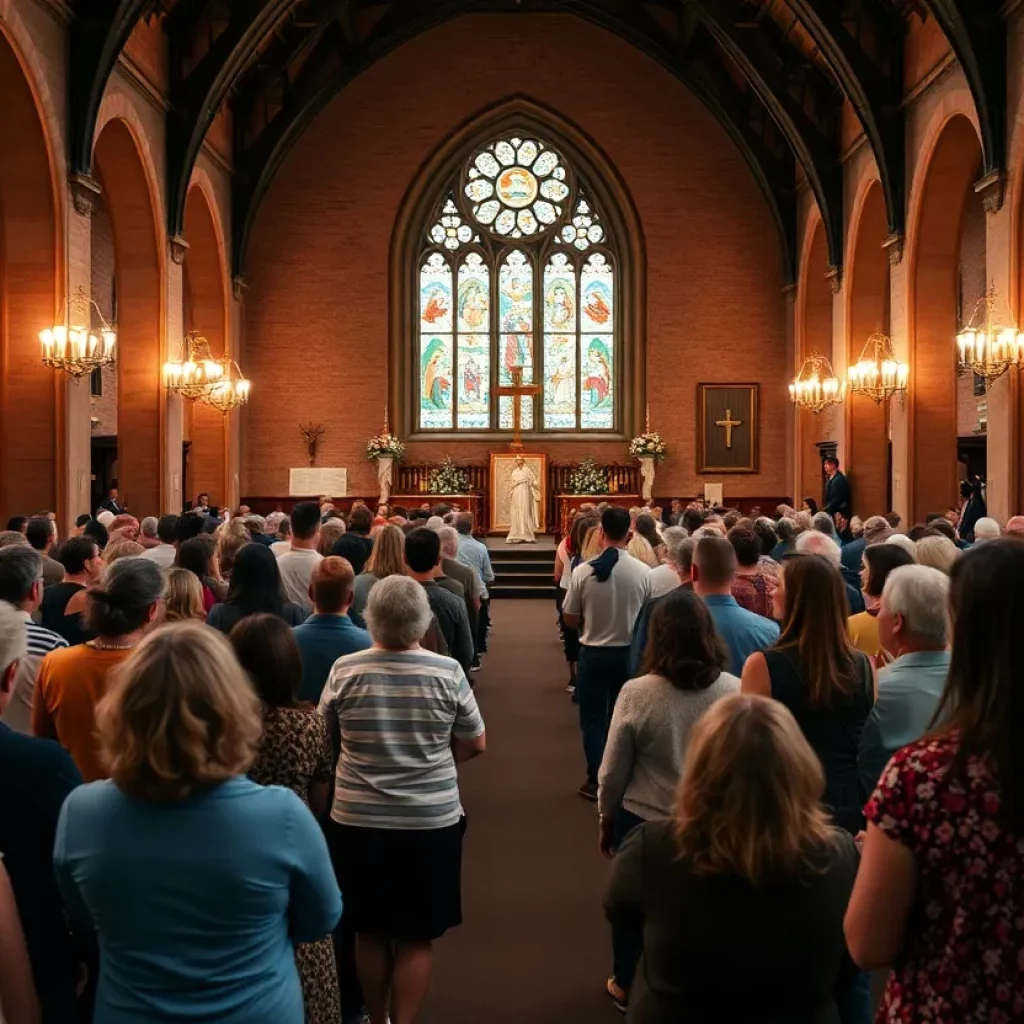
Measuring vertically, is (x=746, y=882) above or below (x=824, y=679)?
below

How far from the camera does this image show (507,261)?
83.7 feet

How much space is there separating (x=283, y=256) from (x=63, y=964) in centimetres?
2257

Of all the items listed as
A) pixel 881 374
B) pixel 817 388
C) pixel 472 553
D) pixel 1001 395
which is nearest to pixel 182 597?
pixel 472 553

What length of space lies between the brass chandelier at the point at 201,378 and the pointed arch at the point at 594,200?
4149 millimetres

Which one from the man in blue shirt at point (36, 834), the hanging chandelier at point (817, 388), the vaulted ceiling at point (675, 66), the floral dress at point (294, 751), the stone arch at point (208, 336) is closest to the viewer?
the man in blue shirt at point (36, 834)

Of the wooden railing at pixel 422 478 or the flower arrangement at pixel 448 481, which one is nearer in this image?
the flower arrangement at pixel 448 481

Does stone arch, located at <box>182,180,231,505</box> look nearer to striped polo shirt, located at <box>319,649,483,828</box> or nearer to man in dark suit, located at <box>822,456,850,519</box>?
man in dark suit, located at <box>822,456,850,519</box>

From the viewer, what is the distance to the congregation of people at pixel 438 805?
2086 mm

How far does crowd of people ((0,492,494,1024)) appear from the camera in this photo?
2432 mm

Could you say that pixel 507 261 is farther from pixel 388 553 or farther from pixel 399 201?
pixel 388 553

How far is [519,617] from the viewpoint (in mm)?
17625

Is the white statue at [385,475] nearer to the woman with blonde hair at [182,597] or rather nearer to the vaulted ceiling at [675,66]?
the vaulted ceiling at [675,66]

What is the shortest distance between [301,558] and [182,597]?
2.33 meters

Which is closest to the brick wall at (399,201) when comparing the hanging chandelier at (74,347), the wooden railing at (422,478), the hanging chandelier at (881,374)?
the wooden railing at (422,478)
